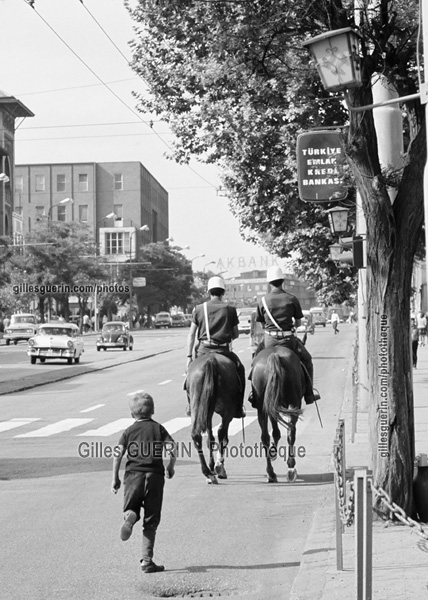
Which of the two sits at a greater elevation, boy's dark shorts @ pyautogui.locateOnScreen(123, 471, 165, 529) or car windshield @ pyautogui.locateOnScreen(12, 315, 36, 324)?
car windshield @ pyautogui.locateOnScreen(12, 315, 36, 324)

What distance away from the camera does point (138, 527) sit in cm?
1054

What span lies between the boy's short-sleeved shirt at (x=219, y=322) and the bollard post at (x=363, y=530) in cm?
721

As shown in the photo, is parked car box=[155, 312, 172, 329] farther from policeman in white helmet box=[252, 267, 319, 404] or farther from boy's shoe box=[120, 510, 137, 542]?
boy's shoe box=[120, 510, 137, 542]

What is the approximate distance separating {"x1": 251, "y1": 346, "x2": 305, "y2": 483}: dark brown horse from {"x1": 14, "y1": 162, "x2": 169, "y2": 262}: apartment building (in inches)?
5528

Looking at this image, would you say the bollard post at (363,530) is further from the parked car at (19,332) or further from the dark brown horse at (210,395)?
Answer: the parked car at (19,332)

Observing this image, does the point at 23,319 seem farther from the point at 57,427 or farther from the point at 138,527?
the point at 138,527

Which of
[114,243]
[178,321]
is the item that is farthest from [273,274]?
[114,243]

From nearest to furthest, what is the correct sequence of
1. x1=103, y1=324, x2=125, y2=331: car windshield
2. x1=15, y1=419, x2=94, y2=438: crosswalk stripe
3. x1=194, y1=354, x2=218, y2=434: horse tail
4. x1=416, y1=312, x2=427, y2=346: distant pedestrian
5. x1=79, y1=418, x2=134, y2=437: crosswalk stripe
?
x1=194, y1=354, x2=218, y2=434: horse tail < x1=79, y1=418, x2=134, y2=437: crosswalk stripe < x1=15, y1=419, x2=94, y2=438: crosswalk stripe < x1=416, y1=312, x2=427, y2=346: distant pedestrian < x1=103, y1=324, x2=125, y2=331: car windshield

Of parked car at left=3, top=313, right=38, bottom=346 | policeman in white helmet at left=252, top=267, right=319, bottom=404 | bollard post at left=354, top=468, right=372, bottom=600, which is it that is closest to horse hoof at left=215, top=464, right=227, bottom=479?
policeman in white helmet at left=252, top=267, right=319, bottom=404

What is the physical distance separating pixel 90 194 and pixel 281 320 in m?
144

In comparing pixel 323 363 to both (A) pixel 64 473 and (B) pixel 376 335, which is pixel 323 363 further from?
(B) pixel 376 335

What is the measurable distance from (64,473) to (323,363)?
30.7m

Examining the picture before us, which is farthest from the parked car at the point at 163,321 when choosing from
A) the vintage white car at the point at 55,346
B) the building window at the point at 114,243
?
the vintage white car at the point at 55,346

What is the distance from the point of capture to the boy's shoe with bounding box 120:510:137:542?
27.3 ft
